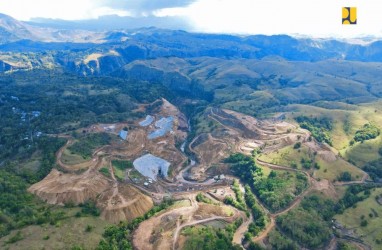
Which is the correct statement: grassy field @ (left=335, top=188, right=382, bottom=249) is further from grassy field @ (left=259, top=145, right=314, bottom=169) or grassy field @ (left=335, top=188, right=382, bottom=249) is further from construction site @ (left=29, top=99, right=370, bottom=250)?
grassy field @ (left=259, top=145, right=314, bottom=169)

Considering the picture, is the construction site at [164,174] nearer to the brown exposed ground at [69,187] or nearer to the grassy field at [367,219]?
the brown exposed ground at [69,187]

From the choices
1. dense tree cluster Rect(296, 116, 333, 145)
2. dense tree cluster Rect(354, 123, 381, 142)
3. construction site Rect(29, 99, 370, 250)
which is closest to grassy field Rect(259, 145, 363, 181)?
construction site Rect(29, 99, 370, 250)

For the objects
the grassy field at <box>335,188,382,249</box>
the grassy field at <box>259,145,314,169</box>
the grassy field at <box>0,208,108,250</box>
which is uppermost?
the grassy field at <box>0,208,108,250</box>

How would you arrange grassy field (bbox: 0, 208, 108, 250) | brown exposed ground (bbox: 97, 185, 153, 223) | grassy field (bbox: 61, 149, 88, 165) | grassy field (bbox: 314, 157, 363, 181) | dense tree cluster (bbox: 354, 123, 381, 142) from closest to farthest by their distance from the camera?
grassy field (bbox: 0, 208, 108, 250) < brown exposed ground (bbox: 97, 185, 153, 223) < grassy field (bbox: 61, 149, 88, 165) < grassy field (bbox: 314, 157, 363, 181) < dense tree cluster (bbox: 354, 123, 381, 142)

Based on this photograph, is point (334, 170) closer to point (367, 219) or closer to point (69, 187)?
point (367, 219)

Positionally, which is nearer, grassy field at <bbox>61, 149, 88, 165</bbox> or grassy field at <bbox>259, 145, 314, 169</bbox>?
grassy field at <bbox>61, 149, 88, 165</bbox>

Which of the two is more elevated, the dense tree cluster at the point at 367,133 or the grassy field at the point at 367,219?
the dense tree cluster at the point at 367,133

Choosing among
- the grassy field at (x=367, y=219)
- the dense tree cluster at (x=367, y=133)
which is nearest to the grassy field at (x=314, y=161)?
the grassy field at (x=367, y=219)

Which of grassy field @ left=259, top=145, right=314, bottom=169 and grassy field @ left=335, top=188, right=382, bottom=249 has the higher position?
grassy field @ left=259, top=145, right=314, bottom=169
